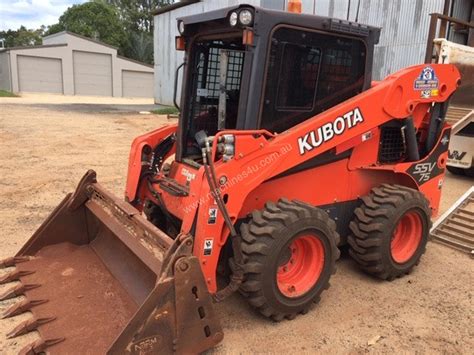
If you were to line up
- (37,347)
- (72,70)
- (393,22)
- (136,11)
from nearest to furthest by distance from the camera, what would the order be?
1. (37,347)
2. (393,22)
3. (72,70)
4. (136,11)

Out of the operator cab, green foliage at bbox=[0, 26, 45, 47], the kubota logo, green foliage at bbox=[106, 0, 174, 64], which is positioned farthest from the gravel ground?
green foliage at bbox=[0, 26, 45, 47]

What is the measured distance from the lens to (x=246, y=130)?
3.15m

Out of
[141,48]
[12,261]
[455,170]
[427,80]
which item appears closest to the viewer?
[12,261]

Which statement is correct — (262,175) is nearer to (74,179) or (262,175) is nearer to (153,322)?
(153,322)

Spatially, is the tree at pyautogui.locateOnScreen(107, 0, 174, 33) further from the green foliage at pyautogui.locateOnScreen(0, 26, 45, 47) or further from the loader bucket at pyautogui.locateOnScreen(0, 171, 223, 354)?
the loader bucket at pyautogui.locateOnScreen(0, 171, 223, 354)

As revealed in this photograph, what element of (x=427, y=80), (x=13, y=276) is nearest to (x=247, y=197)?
(x=13, y=276)

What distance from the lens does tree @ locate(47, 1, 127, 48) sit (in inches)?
1917

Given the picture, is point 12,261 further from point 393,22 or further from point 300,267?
point 393,22

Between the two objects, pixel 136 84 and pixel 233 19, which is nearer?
pixel 233 19

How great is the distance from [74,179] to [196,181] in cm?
485

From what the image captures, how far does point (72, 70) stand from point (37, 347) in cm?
3765

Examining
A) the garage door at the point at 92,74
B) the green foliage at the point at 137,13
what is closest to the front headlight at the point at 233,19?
the garage door at the point at 92,74

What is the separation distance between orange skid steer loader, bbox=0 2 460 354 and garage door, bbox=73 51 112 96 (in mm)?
→ 36211

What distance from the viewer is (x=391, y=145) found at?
4219 mm
